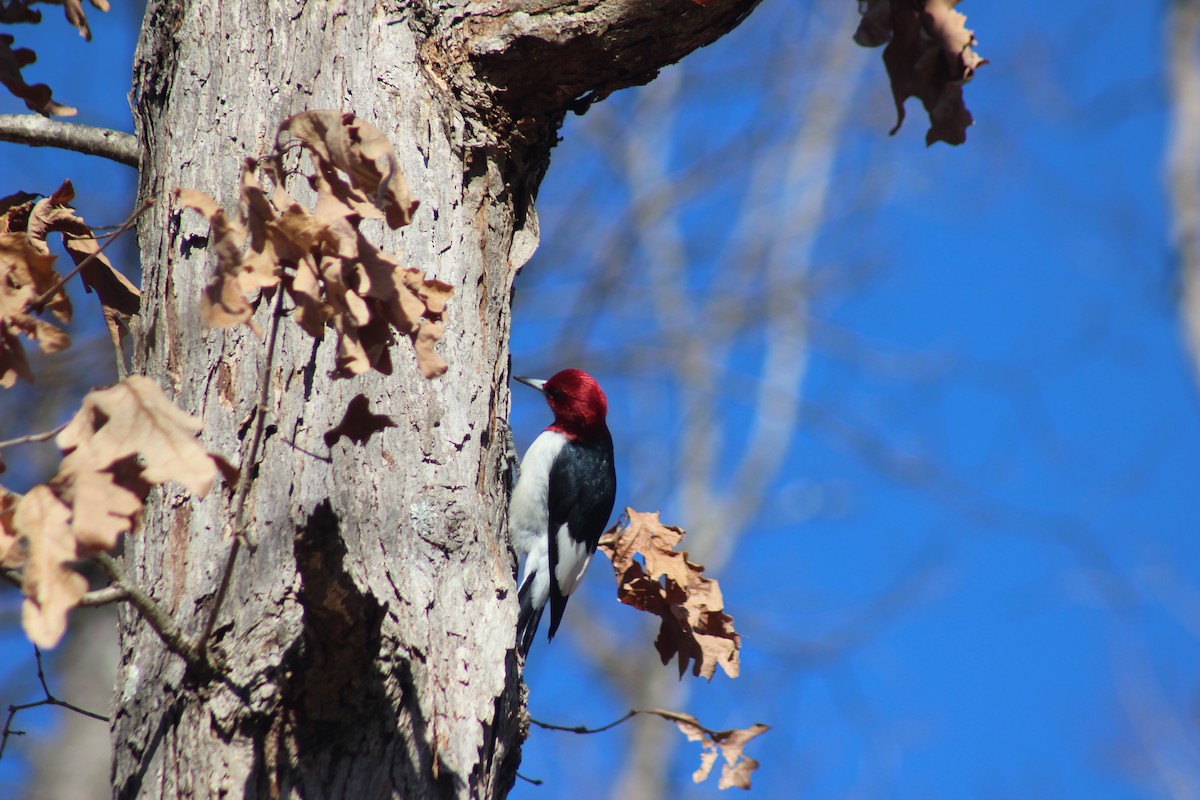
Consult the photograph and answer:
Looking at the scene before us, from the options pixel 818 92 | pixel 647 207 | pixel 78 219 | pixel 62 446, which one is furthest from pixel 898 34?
pixel 818 92

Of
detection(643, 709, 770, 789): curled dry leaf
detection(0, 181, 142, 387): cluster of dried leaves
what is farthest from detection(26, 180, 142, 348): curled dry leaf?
detection(643, 709, 770, 789): curled dry leaf

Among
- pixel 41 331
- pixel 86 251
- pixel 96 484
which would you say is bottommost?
pixel 96 484

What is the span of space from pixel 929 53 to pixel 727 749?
1743mm

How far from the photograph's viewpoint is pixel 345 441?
6.95ft

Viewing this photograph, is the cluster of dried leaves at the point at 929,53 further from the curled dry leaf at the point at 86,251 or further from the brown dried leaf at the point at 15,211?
the brown dried leaf at the point at 15,211

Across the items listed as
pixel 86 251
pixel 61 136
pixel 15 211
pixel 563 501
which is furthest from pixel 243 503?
pixel 563 501

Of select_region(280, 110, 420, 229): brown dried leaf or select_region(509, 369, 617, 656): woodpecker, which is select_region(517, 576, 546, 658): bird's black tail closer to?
select_region(509, 369, 617, 656): woodpecker

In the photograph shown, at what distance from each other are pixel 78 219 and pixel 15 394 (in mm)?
5266

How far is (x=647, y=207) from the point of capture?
10.8 meters

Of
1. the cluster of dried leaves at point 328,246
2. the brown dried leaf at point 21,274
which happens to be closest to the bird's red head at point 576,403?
the brown dried leaf at point 21,274

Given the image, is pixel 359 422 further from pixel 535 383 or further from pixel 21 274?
pixel 535 383

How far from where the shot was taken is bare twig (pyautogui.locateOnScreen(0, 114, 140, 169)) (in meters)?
2.68

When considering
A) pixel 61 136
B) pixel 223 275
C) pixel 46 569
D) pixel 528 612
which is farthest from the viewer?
pixel 528 612

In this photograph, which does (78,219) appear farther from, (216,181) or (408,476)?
(408,476)
